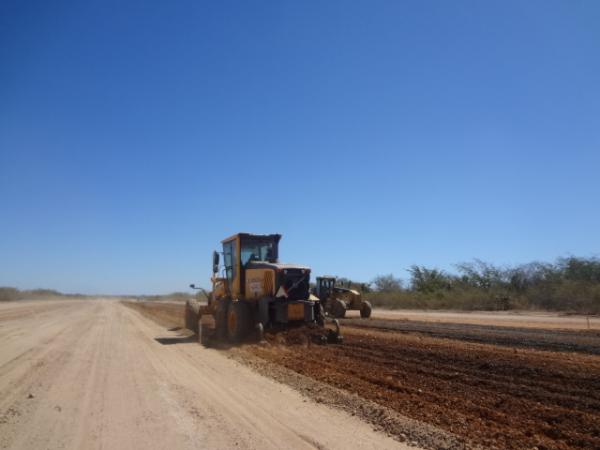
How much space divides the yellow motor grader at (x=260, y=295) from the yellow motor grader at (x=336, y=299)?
16.4 ft

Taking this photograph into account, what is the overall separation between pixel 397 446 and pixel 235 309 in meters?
9.46

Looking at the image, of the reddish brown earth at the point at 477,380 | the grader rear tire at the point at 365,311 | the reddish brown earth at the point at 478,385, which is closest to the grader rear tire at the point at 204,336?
the reddish brown earth at the point at 477,380

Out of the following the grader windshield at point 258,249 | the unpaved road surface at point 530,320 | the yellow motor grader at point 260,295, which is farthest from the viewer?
the unpaved road surface at point 530,320

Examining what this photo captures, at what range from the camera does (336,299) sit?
2405 centimetres

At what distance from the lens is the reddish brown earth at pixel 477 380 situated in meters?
5.61

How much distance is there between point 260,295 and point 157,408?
24.7 ft

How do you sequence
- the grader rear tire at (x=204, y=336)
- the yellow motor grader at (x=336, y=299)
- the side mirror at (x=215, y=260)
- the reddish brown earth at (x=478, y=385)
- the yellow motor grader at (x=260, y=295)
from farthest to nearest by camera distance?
1. the yellow motor grader at (x=336, y=299)
2. the side mirror at (x=215, y=260)
3. the grader rear tire at (x=204, y=336)
4. the yellow motor grader at (x=260, y=295)
5. the reddish brown earth at (x=478, y=385)

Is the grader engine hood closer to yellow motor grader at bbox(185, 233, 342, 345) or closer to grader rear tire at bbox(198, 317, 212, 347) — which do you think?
yellow motor grader at bbox(185, 233, 342, 345)

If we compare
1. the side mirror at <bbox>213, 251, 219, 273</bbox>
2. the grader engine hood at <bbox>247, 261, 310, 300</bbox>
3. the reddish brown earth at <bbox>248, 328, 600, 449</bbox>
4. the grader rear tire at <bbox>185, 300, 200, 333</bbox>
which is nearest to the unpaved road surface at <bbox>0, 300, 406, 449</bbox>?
the reddish brown earth at <bbox>248, 328, 600, 449</bbox>

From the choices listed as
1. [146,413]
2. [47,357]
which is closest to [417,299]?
[47,357]

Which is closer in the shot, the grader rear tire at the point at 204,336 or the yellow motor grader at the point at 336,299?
the grader rear tire at the point at 204,336

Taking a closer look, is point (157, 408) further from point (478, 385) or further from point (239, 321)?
point (239, 321)

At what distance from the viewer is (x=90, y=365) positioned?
1018cm

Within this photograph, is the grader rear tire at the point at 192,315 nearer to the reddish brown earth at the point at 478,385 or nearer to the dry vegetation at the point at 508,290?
the reddish brown earth at the point at 478,385
